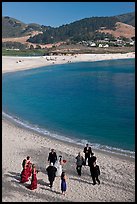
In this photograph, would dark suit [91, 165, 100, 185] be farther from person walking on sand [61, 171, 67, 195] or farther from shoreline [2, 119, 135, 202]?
person walking on sand [61, 171, 67, 195]

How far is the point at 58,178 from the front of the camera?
618 inches

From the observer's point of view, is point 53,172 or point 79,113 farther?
point 79,113

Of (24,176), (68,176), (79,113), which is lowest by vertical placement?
(68,176)

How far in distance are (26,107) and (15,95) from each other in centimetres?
1050

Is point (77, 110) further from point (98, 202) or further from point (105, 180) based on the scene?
point (98, 202)

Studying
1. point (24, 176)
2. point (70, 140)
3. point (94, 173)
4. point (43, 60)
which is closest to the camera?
point (94, 173)

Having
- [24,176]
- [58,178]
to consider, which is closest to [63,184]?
[58,178]

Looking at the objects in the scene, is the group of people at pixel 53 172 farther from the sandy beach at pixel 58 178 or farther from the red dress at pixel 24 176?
the sandy beach at pixel 58 178

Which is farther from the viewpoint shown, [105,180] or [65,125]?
[65,125]

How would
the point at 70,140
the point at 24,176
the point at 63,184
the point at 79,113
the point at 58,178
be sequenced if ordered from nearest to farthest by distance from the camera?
the point at 63,184, the point at 24,176, the point at 58,178, the point at 70,140, the point at 79,113

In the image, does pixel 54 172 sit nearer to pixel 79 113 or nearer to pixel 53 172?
pixel 53 172

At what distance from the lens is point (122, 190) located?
14.8 m

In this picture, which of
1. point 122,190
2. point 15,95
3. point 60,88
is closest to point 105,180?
point 122,190

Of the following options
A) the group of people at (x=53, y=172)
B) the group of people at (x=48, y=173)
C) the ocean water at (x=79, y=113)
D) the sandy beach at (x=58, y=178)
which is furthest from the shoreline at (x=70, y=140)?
the group of people at (x=48, y=173)
